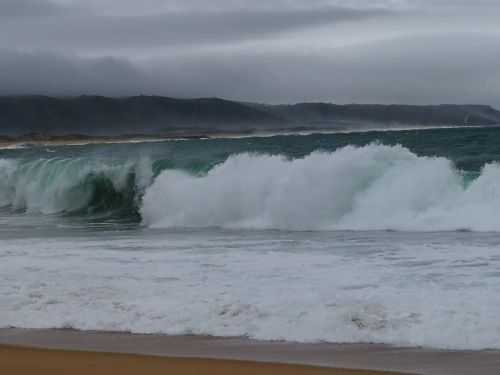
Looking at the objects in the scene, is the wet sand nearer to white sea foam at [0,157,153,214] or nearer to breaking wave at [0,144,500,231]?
breaking wave at [0,144,500,231]

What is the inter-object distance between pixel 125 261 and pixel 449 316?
17.5ft

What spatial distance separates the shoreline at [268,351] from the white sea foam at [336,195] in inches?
357

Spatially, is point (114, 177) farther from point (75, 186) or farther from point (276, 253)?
point (276, 253)

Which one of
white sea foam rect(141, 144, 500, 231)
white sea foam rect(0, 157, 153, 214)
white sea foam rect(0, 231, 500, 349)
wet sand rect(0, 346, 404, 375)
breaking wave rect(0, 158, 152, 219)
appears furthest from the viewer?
white sea foam rect(0, 157, 153, 214)

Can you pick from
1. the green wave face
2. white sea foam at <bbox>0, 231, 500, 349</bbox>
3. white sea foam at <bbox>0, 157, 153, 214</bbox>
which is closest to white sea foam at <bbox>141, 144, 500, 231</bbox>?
the green wave face

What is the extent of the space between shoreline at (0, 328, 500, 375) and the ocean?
0.22 metres

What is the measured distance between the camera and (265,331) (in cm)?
799

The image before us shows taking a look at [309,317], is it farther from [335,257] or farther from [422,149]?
[422,149]

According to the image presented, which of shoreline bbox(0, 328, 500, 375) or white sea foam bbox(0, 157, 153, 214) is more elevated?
shoreline bbox(0, 328, 500, 375)

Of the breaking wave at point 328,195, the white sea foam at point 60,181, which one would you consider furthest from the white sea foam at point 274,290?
the white sea foam at point 60,181

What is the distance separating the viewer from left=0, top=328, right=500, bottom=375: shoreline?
6762mm

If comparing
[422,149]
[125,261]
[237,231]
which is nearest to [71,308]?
[125,261]

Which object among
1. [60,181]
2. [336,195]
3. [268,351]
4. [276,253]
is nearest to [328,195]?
[336,195]

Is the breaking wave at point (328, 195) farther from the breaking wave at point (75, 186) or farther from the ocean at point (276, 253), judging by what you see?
the breaking wave at point (75, 186)
